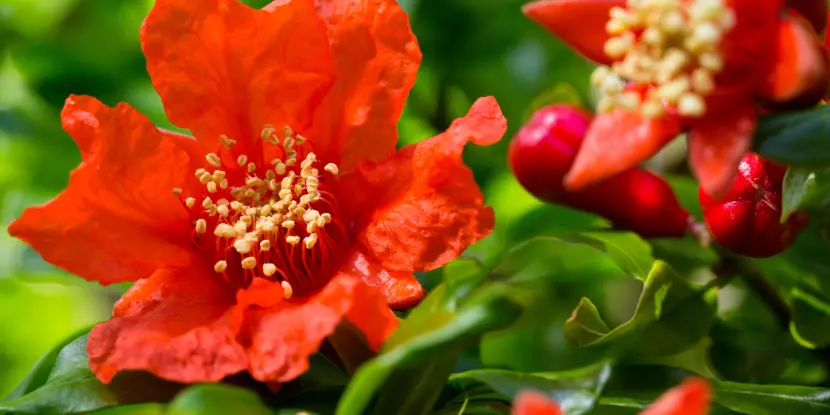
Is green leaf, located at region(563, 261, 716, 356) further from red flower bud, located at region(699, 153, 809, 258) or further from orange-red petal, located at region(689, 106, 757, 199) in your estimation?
orange-red petal, located at region(689, 106, 757, 199)

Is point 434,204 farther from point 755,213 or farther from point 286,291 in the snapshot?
point 755,213

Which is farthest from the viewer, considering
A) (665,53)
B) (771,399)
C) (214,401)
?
(771,399)

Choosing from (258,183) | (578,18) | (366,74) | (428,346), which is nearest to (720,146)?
(578,18)

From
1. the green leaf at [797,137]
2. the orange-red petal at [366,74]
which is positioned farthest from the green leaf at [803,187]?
the orange-red petal at [366,74]

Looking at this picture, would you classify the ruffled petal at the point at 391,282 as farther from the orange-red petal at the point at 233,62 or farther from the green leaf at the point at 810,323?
the green leaf at the point at 810,323

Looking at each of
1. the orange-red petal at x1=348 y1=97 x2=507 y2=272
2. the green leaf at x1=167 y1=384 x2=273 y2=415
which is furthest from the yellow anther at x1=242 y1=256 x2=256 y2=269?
the green leaf at x1=167 y1=384 x2=273 y2=415
